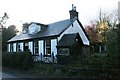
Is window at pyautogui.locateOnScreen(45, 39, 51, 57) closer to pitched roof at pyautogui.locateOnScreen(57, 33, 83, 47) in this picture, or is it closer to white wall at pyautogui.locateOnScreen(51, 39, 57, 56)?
white wall at pyautogui.locateOnScreen(51, 39, 57, 56)

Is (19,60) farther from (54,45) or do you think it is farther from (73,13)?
(73,13)

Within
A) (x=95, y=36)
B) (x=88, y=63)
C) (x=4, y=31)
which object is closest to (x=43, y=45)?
(x=88, y=63)

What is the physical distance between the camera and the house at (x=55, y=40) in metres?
30.2

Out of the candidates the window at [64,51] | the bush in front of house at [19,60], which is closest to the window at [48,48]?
the window at [64,51]

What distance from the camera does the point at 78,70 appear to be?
1844cm

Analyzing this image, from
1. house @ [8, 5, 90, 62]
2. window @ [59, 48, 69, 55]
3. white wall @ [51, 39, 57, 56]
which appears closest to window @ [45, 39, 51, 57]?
house @ [8, 5, 90, 62]

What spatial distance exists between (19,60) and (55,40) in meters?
7.10

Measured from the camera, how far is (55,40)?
103ft

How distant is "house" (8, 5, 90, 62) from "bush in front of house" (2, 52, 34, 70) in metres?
3.93

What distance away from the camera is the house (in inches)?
1187

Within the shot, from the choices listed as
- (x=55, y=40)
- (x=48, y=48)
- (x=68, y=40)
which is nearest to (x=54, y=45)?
(x=55, y=40)

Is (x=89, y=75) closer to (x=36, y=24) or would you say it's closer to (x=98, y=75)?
(x=98, y=75)

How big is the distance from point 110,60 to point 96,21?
162 feet

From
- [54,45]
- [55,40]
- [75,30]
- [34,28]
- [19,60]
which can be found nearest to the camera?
[19,60]
